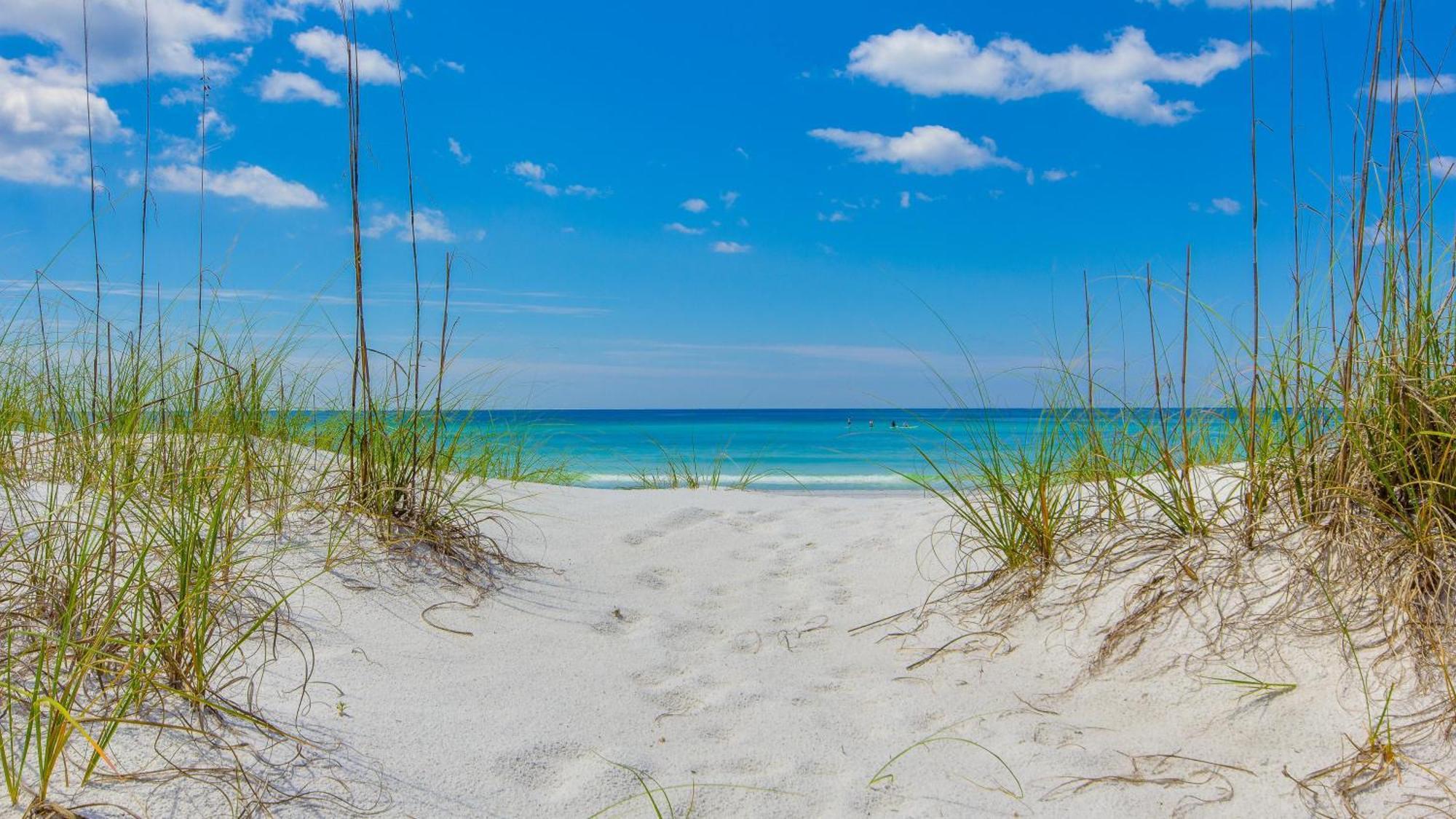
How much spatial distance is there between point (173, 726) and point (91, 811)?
0.21 metres

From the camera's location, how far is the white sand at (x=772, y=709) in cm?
170

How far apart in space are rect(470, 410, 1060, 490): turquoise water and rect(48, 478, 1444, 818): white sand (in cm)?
60

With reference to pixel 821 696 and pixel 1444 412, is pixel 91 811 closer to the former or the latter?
pixel 821 696

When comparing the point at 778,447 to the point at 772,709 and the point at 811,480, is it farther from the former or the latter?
the point at 772,709

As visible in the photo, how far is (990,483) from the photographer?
8.99 ft

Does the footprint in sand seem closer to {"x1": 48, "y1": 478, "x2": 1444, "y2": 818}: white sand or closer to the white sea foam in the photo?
{"x1": 48, "y1": 478, "x2": 1444, "y2": 818}: white sand

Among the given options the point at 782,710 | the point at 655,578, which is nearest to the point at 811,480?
the point at 655,578

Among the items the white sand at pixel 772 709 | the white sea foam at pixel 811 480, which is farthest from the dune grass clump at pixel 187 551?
the white sea foam at pixel 811 480

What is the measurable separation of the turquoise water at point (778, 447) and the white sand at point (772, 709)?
1.98 ft

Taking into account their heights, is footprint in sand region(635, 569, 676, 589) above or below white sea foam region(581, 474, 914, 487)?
above

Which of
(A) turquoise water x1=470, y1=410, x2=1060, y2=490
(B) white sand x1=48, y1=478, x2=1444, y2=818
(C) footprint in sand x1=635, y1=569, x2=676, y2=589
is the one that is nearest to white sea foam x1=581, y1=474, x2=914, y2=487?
(A) turquoise water x1=470, y1=410, x2=1060, y2=490

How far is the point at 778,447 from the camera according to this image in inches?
808

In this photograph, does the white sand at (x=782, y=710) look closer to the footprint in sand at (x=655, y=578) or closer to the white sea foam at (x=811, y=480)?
the footprint in sand at (x=655, y=578)

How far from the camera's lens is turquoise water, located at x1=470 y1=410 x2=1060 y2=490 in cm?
304
